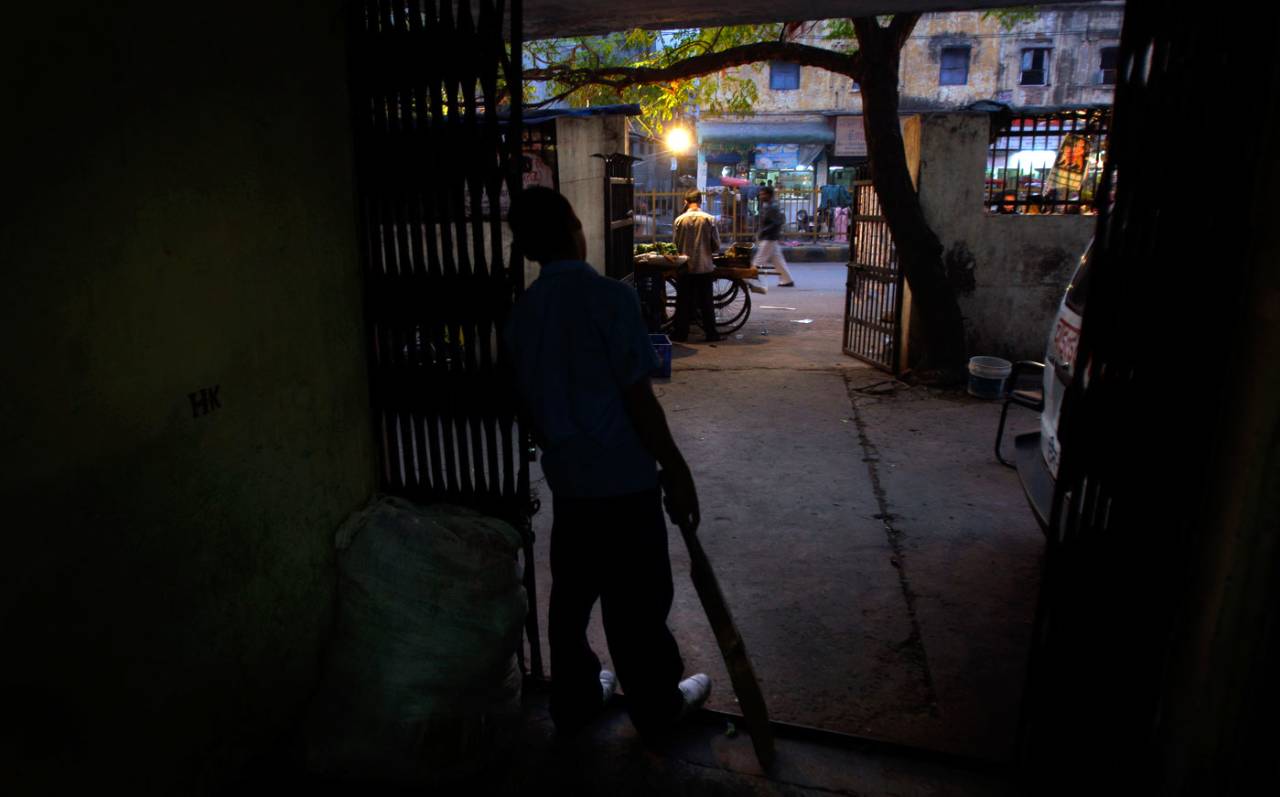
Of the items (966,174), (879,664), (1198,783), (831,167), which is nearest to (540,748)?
(879,664)

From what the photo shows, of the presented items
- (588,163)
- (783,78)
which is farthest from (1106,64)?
(588,163)

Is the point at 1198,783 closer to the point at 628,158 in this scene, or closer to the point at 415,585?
the point at 415,585

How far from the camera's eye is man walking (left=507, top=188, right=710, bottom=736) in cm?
240

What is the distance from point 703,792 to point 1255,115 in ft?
7.52

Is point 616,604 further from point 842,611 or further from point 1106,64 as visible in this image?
point 1106,64

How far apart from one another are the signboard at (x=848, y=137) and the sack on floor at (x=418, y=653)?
2436 centimetres

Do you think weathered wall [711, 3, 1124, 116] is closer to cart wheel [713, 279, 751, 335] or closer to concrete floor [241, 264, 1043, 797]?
cart wheel [713, 279, 751, 335]

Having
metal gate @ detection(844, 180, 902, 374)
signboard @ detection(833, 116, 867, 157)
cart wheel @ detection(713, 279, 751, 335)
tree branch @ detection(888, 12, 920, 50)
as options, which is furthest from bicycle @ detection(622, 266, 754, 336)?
signboard @ detection(833, 116, 867, 157)

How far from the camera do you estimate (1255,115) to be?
178 cm

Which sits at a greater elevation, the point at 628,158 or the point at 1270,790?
the point at 628,158

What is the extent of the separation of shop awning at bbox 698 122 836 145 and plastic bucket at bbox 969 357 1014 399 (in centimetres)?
1879

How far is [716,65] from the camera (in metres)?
8.22

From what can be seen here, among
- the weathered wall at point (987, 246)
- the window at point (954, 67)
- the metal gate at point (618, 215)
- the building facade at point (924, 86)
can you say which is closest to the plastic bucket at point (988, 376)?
the weathered wall at point (987, 246)

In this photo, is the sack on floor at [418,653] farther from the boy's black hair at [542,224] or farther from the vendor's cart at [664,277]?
the vendor's cart at [664,277]
